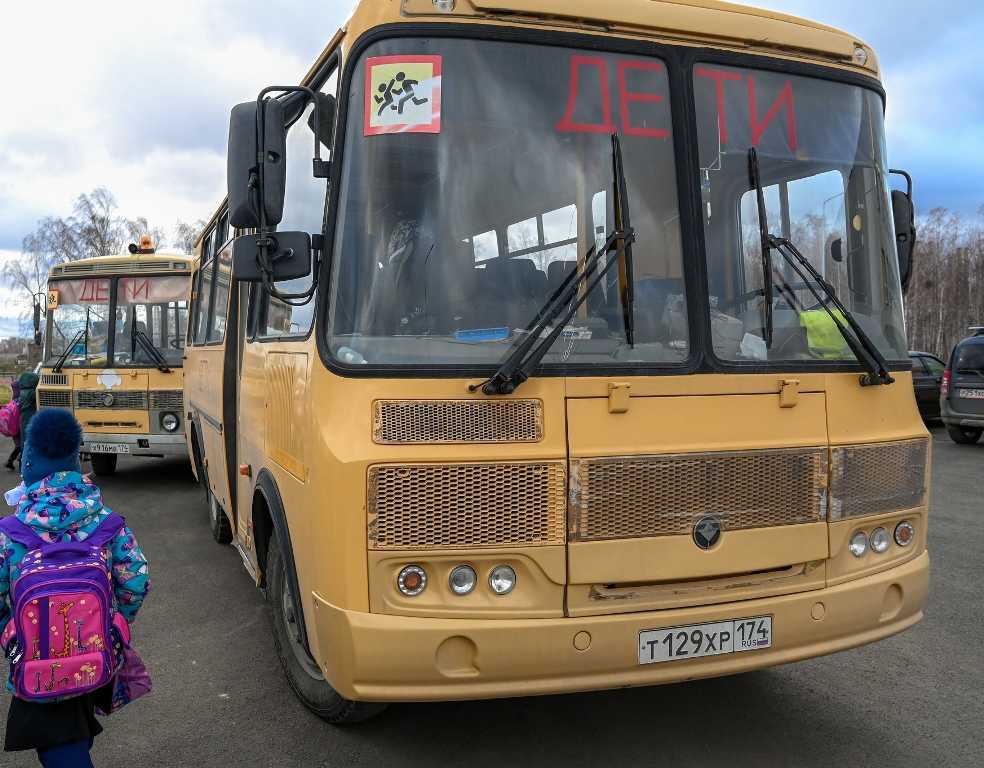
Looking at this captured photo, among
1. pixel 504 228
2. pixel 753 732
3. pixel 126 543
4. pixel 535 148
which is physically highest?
pixel 535 148

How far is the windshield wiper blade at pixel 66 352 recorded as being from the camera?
11.5 meters

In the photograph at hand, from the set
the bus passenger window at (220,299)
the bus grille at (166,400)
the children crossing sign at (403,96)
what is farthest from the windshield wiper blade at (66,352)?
the children crossing sign at (403,96)

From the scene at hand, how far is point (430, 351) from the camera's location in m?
3.23

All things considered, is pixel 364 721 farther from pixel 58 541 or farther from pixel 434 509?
pixel 58 541

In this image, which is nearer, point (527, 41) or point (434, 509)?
point (434, 509)

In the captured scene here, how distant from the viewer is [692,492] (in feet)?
11.1

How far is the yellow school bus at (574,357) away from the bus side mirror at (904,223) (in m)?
0.56

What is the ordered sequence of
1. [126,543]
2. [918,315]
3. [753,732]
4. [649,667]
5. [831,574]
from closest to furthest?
[126,543], [649,667], [831,574], [753,732], [918,315]

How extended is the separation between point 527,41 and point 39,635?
8.64ft

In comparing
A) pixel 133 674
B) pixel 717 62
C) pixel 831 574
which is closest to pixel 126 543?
pixel 133 674

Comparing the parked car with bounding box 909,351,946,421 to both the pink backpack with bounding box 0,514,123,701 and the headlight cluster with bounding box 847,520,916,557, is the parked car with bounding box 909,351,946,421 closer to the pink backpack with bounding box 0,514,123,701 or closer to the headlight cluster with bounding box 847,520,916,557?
the headlight cluster with bounding box 847,520,916,557

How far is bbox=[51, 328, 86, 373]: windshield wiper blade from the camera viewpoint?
1149cm

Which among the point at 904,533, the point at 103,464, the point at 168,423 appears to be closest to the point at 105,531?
the point at 904,533

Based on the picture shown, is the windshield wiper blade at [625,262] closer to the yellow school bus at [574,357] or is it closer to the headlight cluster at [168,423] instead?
the yellow school bus at [574,357]
